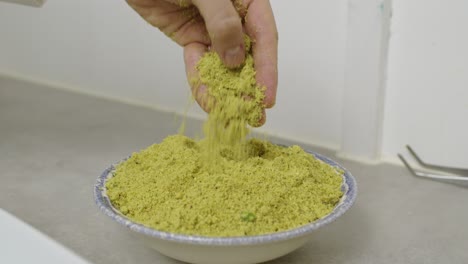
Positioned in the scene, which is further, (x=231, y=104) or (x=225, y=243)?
(x=231, y=104)

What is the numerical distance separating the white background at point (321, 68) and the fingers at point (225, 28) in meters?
0.34

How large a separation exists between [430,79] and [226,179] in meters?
0.48

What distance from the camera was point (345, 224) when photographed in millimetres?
785

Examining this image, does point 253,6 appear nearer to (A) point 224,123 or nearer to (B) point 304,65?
(A) point 224,123

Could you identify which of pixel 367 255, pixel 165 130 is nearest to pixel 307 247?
pixel 367 255

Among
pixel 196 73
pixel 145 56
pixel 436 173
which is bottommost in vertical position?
pixel 436 173

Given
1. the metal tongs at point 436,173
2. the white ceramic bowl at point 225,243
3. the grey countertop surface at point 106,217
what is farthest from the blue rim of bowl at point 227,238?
the metal tongs at point 436,173

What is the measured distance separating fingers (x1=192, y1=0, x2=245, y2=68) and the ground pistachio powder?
32 millimetres

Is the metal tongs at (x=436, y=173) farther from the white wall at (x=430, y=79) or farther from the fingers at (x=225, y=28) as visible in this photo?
the fingers at (x=225, y=28)

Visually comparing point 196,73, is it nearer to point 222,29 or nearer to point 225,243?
point 222,29

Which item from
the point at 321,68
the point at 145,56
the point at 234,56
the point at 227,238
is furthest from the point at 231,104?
the point at 145,56

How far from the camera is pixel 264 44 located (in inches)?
29.0

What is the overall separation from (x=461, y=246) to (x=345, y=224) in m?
0.16

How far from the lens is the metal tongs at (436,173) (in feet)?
3.01
